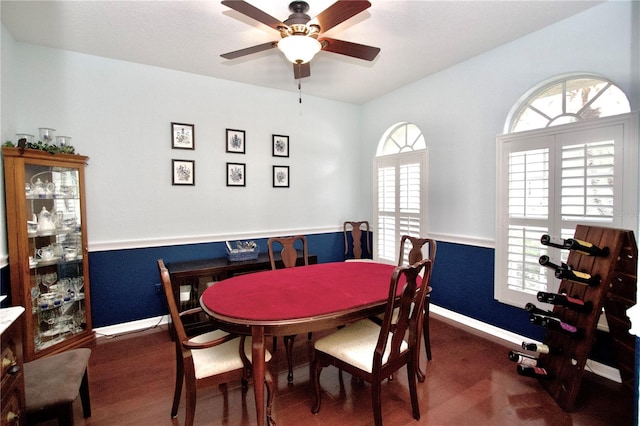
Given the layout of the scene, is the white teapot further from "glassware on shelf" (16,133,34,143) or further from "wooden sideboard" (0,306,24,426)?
"wooden sideboard" (0,306,24,426)

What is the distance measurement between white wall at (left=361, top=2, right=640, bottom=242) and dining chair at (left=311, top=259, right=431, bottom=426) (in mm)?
1627

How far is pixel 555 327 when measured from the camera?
199cm

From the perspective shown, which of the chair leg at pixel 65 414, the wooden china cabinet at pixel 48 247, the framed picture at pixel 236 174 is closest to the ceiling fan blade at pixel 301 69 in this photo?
the framed picture at pixel 236 174

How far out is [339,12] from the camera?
70.4 inches

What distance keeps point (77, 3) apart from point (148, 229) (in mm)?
1972

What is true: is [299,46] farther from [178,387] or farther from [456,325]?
[456,325]

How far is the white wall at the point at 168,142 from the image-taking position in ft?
9.39

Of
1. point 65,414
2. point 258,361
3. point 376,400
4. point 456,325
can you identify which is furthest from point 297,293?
point 456,325

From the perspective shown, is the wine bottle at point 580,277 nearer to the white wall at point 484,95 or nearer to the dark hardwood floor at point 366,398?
the dark hardwood floor at point 366,398

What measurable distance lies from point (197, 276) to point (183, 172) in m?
1.16

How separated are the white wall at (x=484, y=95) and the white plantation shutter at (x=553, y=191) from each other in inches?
6.7

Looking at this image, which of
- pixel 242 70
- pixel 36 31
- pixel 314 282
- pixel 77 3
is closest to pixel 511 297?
pixel 314 282

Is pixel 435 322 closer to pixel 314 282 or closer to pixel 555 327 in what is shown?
pixel 555 327

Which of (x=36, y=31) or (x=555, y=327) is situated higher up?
(x=36, y=31)
